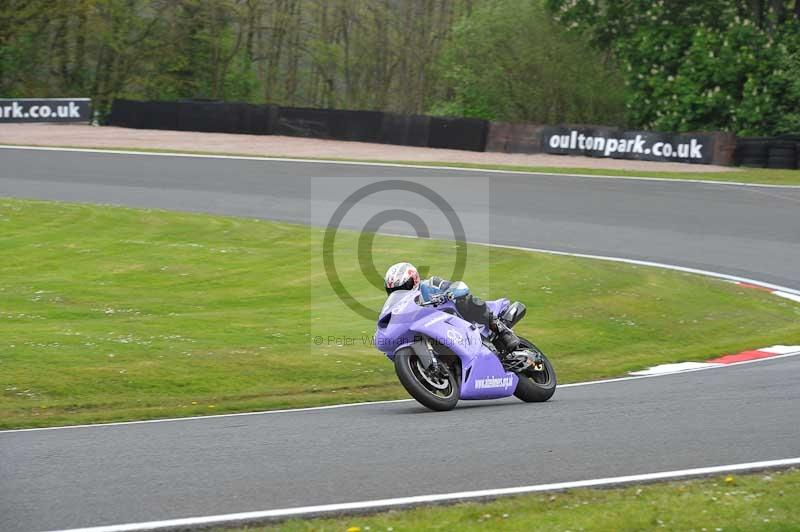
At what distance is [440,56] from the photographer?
52500 mm

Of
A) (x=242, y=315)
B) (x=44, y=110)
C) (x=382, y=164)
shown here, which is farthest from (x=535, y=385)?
(x=44, y=110)

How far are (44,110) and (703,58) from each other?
25189mm

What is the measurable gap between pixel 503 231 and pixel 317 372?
10.9 metres

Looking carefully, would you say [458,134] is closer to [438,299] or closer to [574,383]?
[574,383]

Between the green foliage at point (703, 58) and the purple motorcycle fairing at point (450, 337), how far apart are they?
31.4m

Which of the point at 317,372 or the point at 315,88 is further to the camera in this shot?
the point at 315,88

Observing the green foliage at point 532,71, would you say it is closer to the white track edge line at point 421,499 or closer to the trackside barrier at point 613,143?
the trackside barrier at point 613,143

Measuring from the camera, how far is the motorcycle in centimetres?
884

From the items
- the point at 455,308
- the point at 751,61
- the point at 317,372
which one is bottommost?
the point at 317,372

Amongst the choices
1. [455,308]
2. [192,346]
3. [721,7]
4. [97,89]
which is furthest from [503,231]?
[97,89]

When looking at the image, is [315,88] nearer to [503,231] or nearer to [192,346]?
[503,231]

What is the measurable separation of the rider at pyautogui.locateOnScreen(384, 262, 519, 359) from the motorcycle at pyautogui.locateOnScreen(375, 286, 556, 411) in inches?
2.2

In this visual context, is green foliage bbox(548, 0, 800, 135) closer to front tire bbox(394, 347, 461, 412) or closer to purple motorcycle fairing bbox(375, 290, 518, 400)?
purple motorcycle fairing bbox(375, 290, 518, 400)

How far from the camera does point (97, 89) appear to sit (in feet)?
173
